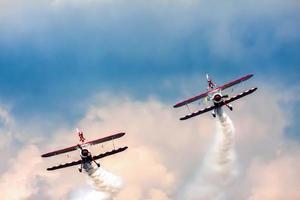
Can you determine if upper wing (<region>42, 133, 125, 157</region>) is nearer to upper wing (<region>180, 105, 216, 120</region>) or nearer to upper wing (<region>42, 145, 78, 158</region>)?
upper wing (<region>42, 145, 78, 158</region>)

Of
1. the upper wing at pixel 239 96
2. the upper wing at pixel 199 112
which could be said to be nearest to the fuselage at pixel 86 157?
the upper wing at pixel 199 112

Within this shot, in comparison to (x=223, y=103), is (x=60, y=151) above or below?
above

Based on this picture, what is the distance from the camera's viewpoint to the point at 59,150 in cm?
18450

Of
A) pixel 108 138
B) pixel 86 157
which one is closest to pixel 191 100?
pixel 108 138

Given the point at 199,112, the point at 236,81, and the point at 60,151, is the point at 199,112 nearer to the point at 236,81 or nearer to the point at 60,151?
the point at 236,81

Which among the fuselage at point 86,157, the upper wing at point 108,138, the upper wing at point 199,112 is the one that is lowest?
the fuselage at point 86,157

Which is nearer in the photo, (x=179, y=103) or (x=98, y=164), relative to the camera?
(x=98, y=164)

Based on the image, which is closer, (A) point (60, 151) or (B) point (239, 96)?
(B) point (239, 96)

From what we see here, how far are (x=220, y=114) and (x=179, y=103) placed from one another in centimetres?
1494

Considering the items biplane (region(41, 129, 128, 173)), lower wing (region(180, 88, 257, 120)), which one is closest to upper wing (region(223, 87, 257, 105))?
lower wing (region(180, 88, 257, 120))

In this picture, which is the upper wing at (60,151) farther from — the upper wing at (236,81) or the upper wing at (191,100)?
the upper wing at (236,81)

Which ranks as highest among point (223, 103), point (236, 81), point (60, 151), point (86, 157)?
point (236, 81)

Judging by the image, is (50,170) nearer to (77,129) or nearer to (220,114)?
(77,129)

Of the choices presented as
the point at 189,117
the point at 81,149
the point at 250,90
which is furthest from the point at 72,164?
the point at 250,90
